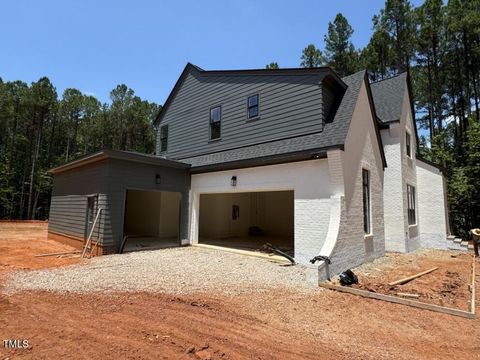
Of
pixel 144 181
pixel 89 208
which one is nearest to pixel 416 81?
pixel 144 181

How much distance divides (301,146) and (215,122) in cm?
569

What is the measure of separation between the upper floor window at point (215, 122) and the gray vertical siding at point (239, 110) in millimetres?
242

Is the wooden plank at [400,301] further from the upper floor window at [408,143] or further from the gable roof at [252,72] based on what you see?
the upper floor window at [408,143]

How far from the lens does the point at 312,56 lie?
2942 centimetres

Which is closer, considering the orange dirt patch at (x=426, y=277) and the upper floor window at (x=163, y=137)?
the orange dirt patch at (x=426, y=277)

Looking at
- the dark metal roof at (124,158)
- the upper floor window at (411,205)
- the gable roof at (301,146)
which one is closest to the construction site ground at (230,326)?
the gable roof at (301,146)

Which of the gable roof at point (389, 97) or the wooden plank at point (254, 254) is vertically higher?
the gable roof at point (389, 97)

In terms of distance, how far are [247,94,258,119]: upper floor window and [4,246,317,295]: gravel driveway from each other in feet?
19.6

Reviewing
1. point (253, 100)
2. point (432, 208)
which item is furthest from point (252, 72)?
point (432, 208)

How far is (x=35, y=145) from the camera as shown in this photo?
31828 mm

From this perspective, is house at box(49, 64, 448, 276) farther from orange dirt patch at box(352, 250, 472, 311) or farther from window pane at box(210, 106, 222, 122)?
orange dirt patch at box(352, 250, 472, 311)

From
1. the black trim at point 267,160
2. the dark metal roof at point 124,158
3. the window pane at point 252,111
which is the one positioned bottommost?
the black trim at point 267,160

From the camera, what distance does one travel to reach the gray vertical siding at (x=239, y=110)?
10.0 meters

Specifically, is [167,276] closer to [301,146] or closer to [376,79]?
[301,146]
